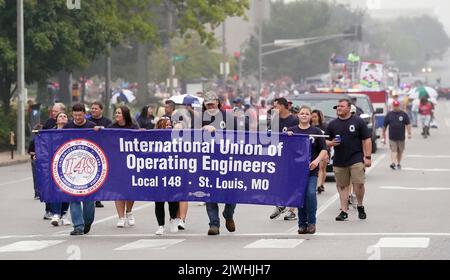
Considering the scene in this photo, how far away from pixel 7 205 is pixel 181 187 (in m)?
6.54

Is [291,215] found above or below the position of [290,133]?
below

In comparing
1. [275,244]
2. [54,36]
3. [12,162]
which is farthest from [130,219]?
[54,36]

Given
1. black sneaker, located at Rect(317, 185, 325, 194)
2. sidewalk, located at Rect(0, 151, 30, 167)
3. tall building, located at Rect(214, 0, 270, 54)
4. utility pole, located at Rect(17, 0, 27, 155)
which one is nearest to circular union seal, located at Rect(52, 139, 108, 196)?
black sneaker, located at Rect(317, 185, 325, 194)

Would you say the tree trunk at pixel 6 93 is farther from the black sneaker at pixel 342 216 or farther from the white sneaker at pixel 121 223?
the black sneaker at pixel 342 216

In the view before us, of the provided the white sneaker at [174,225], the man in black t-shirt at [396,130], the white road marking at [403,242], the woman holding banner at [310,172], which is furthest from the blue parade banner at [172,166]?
the man in black t-shirt at [396,130]

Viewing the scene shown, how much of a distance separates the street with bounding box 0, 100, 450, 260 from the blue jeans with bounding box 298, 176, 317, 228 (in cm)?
25

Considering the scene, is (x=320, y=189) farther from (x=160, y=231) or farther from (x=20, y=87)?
(x=20, y=87)

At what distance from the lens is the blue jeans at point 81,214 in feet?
57.5

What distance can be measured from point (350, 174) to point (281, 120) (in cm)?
133

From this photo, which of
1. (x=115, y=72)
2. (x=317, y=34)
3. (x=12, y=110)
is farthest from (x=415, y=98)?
(x=317, y=34)

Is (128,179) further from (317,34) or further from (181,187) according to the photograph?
(317,34)

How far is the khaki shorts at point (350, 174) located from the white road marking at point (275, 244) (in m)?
2.80

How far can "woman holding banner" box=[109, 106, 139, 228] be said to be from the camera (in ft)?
59.8

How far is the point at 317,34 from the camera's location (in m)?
124
